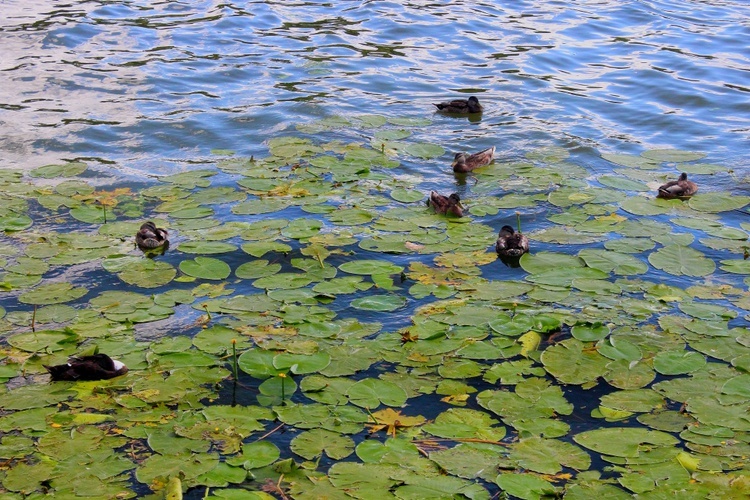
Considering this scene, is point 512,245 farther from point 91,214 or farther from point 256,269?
point 91,214

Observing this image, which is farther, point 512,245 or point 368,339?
point 512,245

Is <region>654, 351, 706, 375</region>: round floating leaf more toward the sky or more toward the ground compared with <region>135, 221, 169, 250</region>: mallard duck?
more toward the ground

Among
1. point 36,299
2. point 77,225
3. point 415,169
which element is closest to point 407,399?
point 36,299

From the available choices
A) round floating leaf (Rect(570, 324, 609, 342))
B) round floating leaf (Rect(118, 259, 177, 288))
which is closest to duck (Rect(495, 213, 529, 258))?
round floating leaf (Rect(570, 324, 609, 342))

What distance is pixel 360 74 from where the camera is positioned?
43.1 feet

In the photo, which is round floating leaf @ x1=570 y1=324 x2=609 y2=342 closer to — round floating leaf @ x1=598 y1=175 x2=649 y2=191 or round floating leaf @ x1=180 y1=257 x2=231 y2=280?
round floating leaf @ x1=180 y1=257 x2=231 y2=280

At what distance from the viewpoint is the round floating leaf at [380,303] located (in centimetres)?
635

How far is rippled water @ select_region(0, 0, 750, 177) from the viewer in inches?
412

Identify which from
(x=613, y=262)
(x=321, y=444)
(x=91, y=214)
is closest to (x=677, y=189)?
(x=613, y=262)

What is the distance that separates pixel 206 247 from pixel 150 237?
0.47 metres

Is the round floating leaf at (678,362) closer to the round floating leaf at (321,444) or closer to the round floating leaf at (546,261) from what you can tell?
the round floating leaf at (546,261)

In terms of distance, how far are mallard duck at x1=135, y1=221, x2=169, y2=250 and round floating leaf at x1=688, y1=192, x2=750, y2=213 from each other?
5.15 m

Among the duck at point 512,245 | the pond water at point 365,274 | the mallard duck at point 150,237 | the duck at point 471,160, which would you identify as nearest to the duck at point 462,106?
the pond water at point 365,274

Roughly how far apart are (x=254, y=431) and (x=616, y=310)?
2.97m
